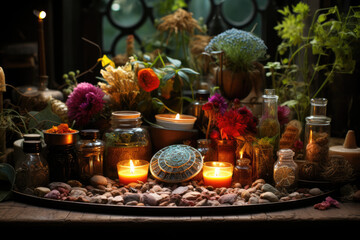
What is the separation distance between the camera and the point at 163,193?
1462 mm

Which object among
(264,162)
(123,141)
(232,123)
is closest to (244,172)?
(264,162)

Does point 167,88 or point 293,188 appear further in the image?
point 167,88

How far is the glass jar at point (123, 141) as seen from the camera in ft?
5.41

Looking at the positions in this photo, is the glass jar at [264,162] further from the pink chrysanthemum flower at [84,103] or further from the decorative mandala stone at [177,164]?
the pink chrysanthemum flower at [84,103]

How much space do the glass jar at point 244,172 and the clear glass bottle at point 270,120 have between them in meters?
0.15

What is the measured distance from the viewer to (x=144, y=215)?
130 cm

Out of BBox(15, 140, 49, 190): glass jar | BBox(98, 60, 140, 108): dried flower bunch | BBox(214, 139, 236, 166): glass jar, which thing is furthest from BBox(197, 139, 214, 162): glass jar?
BBox(15, 140, 49, 190): glass jar

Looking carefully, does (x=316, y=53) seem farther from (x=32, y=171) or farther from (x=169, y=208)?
(x=32, y=171)

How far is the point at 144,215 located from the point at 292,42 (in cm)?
126

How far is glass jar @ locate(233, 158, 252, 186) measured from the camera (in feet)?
5.16
